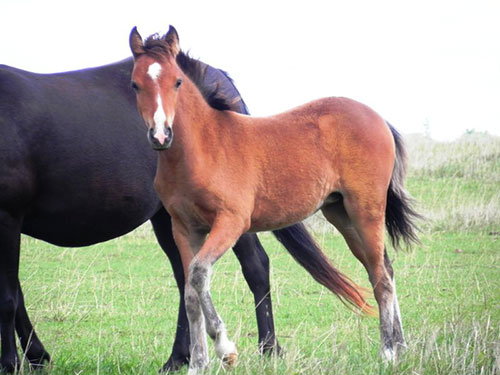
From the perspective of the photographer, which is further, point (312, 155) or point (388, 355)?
point (388, 355)

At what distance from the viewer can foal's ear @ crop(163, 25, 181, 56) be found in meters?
4.39

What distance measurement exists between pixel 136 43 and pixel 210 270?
1.32 metres

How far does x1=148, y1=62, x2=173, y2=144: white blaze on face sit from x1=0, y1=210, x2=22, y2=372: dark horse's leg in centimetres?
209

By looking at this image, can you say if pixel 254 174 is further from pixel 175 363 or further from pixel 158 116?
pixel 175 363

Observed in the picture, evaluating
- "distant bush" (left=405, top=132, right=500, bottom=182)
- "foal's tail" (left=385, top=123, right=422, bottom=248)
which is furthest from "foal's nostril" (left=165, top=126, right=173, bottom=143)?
"distant bush" (left=405, top=132, right=500, bottom=182)

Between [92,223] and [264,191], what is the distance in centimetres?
203

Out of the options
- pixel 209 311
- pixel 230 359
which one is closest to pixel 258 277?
pixel 230 359

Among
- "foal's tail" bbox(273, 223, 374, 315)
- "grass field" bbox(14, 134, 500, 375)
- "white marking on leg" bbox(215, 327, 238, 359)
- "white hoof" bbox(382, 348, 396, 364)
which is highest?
"white marking on leg" bbox(215, 327, 238, 359)

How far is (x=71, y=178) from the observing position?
6.08 m

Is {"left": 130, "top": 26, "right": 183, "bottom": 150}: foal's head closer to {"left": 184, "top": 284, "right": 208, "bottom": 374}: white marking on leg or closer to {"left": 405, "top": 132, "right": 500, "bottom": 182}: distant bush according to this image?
{"left": 184, "top": 284, "right": 208, "bottom": 374}: white marking on leg

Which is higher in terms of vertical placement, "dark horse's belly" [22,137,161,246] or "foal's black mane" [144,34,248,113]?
"foal's black mane" [144,34,248,113]

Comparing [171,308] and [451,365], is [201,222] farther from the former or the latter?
[171,308]

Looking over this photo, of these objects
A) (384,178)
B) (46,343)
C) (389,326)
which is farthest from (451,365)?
(46,343)

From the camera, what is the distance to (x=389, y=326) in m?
5.18
